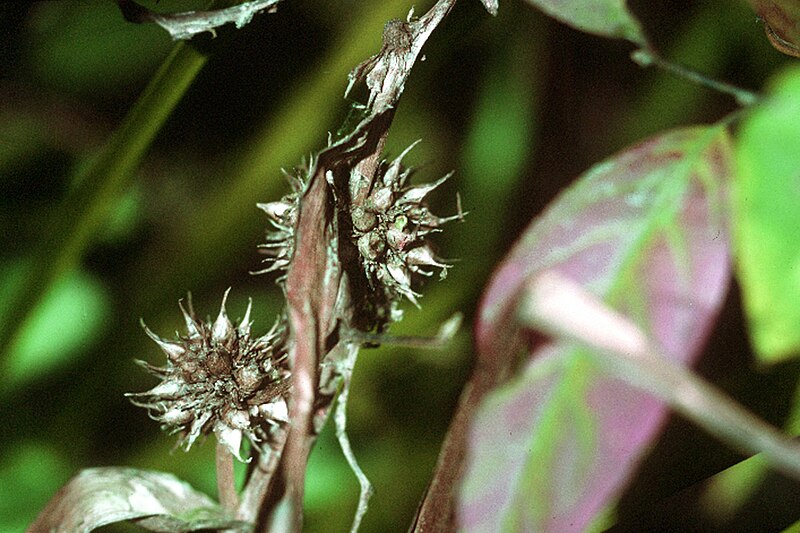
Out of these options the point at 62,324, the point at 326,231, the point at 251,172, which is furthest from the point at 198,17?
the point at 62,324

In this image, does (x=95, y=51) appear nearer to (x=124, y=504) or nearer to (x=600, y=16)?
(x=124, y=504)

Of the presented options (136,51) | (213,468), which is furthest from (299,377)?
(136,51)

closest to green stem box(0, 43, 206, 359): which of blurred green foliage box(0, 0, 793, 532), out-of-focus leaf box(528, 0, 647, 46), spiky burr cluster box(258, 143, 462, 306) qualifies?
blurred green foliage box(0, 0, 793, 532)

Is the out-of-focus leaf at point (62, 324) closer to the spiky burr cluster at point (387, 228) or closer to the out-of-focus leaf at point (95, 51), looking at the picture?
the out-of-focus leaf at point (95, 51)

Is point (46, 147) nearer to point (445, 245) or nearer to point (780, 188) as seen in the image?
point (445, 245)

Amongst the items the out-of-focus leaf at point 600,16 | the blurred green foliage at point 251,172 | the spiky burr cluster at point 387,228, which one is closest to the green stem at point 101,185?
the blurred green foliage at point 251,172

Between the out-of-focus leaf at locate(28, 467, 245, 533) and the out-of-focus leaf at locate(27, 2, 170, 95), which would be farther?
the out-of-focus leaf at locate(27, 2, 170, 95)

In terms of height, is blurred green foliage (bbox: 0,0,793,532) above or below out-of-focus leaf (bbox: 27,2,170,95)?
below

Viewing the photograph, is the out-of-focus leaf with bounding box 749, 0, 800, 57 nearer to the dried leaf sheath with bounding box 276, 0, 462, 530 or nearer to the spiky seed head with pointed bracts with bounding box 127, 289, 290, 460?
the dried leaf sheath with bounding box 276, 0, 462, 530
